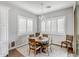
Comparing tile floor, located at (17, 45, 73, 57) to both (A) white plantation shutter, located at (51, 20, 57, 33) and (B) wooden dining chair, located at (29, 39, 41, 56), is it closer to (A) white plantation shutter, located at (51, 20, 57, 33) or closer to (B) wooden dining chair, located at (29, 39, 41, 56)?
(B) wooden dining chair, located at (29, 39, 41, 56)

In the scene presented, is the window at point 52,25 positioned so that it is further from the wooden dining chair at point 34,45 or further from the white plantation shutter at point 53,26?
the wooden dining chair at point 34,45

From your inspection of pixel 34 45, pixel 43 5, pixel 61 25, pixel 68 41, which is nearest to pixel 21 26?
pixel 34 45

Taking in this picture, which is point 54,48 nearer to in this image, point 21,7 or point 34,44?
point 34,44

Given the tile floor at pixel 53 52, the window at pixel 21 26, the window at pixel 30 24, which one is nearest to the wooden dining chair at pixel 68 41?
the tile floor at pixel 53 52

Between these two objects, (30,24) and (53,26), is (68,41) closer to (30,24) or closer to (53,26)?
(53,26)

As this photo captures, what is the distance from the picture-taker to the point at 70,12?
4.74 ft

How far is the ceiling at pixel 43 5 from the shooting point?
145cm

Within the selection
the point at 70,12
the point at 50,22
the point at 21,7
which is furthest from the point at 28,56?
the point at 70,12

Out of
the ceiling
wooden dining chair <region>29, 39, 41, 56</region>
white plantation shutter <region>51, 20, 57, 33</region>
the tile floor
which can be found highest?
the ceiling

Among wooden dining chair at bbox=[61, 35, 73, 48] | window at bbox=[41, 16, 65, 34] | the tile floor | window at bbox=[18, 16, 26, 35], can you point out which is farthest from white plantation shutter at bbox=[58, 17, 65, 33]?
→ window at bbox=[18, 16, 26, 35]

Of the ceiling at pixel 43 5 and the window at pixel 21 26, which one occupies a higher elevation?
the ceiling at pixel 43 5

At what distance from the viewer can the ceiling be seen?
1450mm

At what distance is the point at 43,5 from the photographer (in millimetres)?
1469

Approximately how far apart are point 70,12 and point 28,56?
1.00 m
